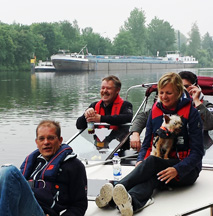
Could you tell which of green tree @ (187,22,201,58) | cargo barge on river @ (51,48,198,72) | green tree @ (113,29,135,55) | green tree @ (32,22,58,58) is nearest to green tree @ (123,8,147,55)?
green tree @ (113,29,135,55)

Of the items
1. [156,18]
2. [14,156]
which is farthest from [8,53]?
[14,156]

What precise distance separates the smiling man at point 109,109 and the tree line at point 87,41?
8342 cm

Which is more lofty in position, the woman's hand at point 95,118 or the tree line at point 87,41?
the tree line at point 87,41

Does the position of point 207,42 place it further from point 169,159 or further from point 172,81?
point 169,159

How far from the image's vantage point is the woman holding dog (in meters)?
3.89

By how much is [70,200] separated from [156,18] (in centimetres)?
13546

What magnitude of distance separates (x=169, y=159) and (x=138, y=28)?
423ft

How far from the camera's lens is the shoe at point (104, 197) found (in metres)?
3.80

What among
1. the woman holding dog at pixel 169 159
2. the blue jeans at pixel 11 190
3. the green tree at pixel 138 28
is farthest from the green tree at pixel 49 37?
the blue jeans at pixel 11 190

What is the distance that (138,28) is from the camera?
130750mm

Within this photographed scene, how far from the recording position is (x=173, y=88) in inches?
165

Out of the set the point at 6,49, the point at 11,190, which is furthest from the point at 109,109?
the point at 6,49

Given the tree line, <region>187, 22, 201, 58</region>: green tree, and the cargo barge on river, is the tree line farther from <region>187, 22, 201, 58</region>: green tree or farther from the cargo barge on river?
the cargo barge on river

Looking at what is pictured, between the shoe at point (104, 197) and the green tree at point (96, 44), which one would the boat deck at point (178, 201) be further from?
the green tree at point (96, 44)
